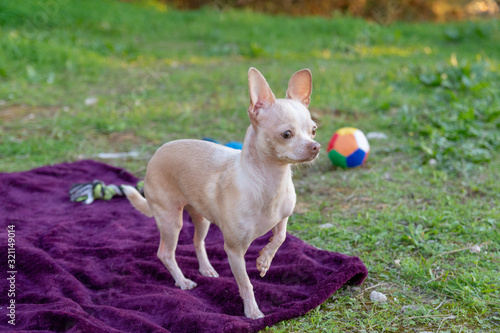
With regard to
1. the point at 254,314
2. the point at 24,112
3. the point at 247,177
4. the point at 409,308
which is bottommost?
the point at 24,112

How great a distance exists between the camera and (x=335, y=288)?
313 centimetres

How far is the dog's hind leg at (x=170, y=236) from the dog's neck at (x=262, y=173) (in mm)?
694

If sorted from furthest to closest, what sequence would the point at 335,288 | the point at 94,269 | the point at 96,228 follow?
the point at 96,228, the point at 94,269, the point at 335,288

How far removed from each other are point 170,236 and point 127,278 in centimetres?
45

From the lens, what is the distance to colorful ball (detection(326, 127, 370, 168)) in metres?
5.04

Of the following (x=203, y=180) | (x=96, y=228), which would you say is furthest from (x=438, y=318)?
(x=96, y=228)

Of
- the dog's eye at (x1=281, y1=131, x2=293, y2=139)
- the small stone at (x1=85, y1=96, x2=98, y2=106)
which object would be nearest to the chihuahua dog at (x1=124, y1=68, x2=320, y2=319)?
the dog's eye at (x1=281, y1=131, x2=293, y2=139)

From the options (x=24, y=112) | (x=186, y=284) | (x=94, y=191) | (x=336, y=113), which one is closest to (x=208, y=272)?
(x=186, y=284)

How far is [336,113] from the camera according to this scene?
6664 millimetres

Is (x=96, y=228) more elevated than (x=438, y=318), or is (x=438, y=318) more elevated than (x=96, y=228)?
(x=438, y=318)

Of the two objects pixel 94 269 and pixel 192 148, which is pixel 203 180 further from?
pixel 94 269

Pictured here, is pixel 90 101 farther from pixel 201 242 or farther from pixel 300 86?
pixel 300 86

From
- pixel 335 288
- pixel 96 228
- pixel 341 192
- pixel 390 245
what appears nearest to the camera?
pixel 335 288

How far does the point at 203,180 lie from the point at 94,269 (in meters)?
1.11
